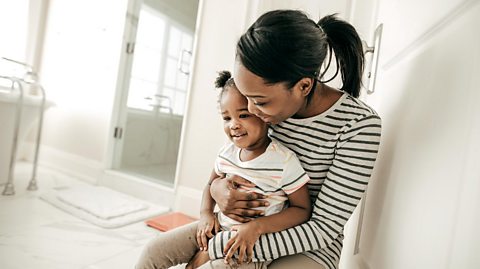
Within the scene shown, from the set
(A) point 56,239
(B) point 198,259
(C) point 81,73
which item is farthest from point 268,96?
(C) point 81,73

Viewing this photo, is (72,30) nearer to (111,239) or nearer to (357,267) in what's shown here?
(111,239)

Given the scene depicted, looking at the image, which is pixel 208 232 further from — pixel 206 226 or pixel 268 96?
pixel 268 96

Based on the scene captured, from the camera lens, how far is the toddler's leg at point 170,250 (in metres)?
0.83

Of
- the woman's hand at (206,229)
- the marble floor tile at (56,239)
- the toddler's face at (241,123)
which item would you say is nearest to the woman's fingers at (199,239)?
the woman's hand at (206,229)

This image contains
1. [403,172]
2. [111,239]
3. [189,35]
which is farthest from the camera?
[189,35]

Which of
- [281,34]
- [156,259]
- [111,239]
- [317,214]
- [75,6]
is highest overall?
[75,6]

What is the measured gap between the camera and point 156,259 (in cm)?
83

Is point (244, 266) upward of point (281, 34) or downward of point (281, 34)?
downward

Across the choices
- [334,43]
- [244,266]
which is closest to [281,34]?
[334,43]

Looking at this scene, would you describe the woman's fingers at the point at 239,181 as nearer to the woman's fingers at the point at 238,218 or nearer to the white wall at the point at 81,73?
the woman's fingers at the point at 238,218

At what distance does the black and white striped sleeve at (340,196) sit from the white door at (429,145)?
0.06 meters

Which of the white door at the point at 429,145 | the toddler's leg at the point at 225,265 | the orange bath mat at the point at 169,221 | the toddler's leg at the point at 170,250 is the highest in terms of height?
the white door at the point at 429,145

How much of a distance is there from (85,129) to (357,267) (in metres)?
2.67

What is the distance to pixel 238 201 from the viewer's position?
0.77 m
